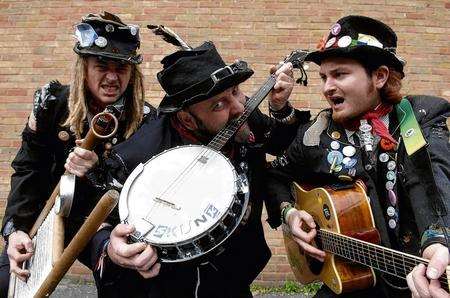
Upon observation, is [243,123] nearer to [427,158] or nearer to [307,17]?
[427,158]

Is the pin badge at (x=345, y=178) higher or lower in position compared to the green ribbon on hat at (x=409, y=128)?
lower

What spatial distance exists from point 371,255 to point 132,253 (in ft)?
2.96

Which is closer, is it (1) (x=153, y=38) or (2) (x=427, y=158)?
(2) (x=427, y=158)

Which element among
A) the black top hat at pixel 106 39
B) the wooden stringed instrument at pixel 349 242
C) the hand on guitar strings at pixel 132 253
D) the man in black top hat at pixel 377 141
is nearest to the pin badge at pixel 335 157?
the man in black top hat at pixel 377 141

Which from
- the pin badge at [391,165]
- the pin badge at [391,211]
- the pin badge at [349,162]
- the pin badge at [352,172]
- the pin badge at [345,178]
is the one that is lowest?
the pin badge at [391,211]

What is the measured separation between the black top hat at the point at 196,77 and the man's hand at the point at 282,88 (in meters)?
0.24

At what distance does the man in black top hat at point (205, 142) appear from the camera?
213 cm

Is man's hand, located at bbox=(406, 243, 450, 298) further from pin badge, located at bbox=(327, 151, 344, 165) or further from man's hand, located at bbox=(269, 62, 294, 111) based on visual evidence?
man's hand, located at bbox=(269, 62, 294, 111)

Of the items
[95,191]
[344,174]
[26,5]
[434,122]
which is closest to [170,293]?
[95,191]

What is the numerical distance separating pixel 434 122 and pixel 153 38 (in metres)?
3.67

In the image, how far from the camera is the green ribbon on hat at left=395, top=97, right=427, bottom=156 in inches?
74.8

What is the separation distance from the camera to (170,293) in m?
2.14

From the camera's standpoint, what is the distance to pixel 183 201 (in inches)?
77.8

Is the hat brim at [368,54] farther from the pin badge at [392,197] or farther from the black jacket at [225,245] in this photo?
the pin badge at [392,197]
